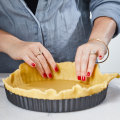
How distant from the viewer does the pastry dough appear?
0.81 m

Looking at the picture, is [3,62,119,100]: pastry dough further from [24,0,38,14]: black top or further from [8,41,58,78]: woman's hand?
[24,0,38,14]: black top

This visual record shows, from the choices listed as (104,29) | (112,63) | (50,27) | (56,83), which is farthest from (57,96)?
(112,63)

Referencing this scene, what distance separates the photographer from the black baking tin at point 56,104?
817 millimetres

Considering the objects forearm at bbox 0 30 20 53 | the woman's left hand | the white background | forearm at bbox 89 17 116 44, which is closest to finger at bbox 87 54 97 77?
the woman's left hand

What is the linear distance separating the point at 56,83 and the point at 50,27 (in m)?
0.35

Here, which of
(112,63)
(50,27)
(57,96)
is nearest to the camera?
(57,96)

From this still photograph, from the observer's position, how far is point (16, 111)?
84 centimetres

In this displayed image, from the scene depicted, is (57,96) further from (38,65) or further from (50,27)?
(50,27)

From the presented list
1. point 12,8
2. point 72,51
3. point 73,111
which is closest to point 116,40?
point 72,51

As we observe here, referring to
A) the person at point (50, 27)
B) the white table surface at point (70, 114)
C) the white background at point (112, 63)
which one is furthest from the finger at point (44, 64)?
the white background at point (112, 63)

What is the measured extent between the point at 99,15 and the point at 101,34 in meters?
0.14

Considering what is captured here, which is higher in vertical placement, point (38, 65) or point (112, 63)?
point (38, 65)

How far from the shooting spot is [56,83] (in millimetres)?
1032

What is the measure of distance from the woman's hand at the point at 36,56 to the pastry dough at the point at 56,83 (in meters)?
0.03
